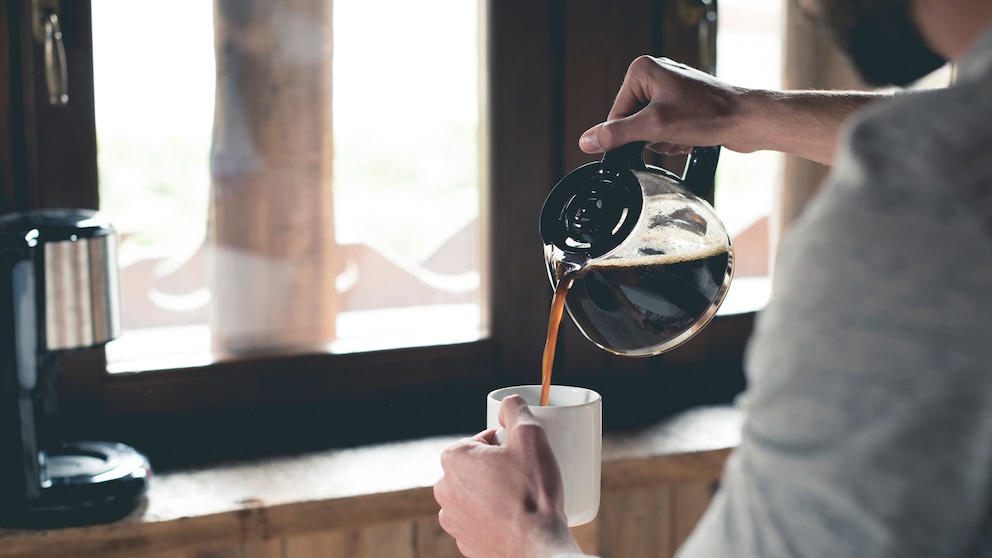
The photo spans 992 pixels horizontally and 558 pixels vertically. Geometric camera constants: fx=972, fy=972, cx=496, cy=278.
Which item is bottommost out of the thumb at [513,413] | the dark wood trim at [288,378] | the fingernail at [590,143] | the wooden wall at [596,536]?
the wooden wall at [596,536]

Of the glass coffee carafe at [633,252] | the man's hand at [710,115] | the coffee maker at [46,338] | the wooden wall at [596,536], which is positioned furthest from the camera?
the wooden wall at [596,536]

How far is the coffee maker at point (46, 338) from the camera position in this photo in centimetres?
118

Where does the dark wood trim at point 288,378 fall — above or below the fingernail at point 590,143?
below

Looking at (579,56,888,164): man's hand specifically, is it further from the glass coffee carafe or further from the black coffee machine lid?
the black coffee machine lid

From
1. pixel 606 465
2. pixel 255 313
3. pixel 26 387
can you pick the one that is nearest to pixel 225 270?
pixel 255 313

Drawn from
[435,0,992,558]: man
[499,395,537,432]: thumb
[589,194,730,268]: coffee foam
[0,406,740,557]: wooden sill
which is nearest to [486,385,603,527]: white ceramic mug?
[499,395,537,432]: thumb

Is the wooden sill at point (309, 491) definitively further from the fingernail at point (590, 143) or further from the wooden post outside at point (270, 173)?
the fingernail at point (590, 143)

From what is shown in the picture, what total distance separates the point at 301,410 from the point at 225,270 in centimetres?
25

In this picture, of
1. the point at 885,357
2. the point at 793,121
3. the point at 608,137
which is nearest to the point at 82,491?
the point at 608,137

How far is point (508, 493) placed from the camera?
30.5 inches

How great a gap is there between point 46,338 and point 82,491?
0.20 meters

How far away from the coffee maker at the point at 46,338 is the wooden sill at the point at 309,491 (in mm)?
35

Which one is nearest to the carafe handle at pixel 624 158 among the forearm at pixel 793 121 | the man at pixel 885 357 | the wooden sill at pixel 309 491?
the forearm at pixel 793 121

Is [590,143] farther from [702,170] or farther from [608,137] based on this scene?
[702,170]
